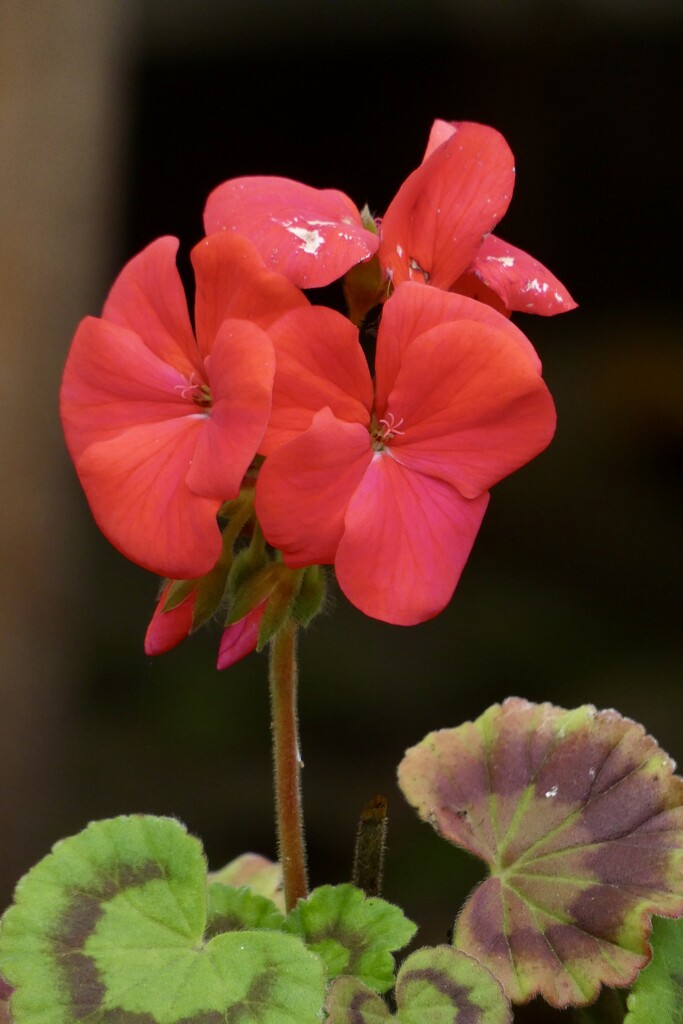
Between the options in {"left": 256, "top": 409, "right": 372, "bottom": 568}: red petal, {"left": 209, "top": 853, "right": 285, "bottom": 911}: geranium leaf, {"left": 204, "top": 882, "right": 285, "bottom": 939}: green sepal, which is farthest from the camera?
{"left": 209, "top": 853, "right": 285, "bottom": 911}: geranium leaf

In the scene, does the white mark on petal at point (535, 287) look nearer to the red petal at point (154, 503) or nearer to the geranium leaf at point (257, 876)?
the red petal at point (154, 503)

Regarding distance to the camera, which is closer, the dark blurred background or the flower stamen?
the flower stamen

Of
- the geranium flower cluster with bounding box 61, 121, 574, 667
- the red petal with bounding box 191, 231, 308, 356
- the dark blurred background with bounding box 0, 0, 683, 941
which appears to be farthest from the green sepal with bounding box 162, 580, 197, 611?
the dark blurred background with bounding box 0, 0, 683, 941

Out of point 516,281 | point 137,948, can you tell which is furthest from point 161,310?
point 137,948

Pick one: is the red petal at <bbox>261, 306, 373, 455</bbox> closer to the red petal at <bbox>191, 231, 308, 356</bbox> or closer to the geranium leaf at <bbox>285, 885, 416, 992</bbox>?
the red petal at <bbox>191, 231, 308, 356</bbox>

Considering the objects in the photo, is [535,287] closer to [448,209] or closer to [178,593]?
[448,209]

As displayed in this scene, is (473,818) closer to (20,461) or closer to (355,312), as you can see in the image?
(355,312)

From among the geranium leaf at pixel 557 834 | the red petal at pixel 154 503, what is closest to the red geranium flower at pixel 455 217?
the red petal at pixel 154 503
